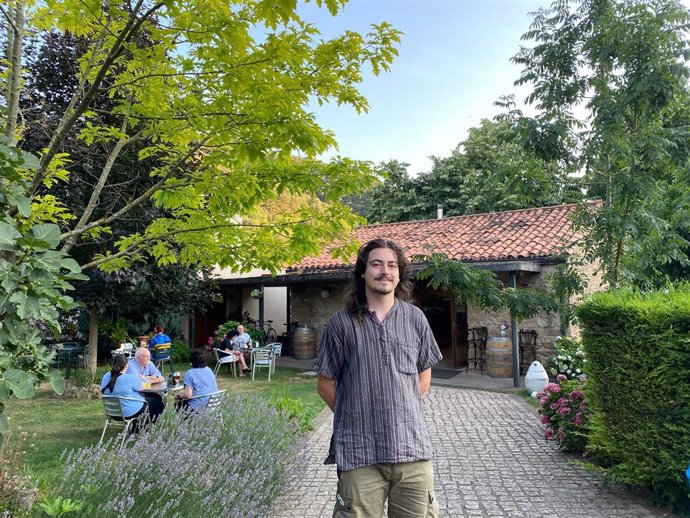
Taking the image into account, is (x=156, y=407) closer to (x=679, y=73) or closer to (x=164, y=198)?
(x=164, y=198)

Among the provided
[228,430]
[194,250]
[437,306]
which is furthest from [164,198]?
[437,306]

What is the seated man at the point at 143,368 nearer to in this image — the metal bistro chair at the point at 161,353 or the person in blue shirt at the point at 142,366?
the person in blue shirt at the point at 142,366

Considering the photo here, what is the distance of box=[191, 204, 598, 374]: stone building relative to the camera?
33.3 ft

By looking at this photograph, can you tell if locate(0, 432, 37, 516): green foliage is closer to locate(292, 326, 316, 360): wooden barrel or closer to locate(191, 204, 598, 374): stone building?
locate(191, 204, 598, 374): stone building

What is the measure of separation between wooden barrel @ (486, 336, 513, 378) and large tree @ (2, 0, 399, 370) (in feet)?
23.8

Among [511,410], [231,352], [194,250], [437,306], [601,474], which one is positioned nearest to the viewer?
[194,250]

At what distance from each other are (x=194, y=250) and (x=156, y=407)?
2.75 meters

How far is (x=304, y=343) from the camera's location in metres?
13.8

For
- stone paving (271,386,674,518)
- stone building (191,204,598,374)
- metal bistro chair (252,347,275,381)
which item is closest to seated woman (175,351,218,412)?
stone paving (271,386,674,518)

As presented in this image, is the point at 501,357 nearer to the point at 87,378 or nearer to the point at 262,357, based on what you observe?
the point at 262,357

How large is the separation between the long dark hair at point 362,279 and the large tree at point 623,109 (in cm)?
313

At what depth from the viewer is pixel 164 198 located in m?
3.66

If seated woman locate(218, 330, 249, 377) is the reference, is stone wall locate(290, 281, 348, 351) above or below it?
above

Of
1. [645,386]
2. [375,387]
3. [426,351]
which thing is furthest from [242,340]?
[375,387]
